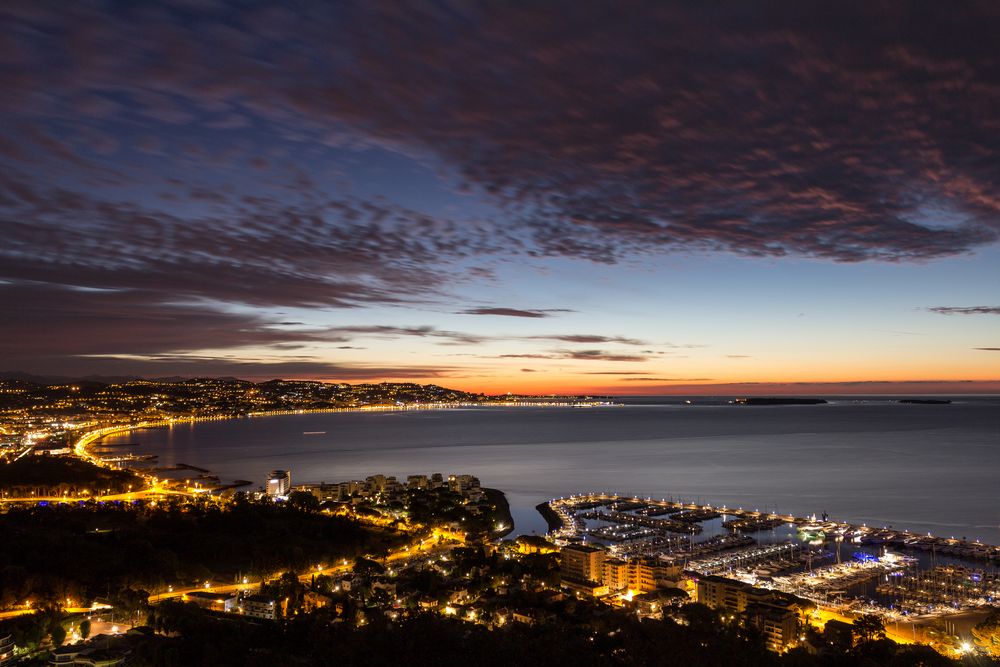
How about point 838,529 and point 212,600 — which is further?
point 838,529

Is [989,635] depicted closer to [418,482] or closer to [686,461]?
[418,482]

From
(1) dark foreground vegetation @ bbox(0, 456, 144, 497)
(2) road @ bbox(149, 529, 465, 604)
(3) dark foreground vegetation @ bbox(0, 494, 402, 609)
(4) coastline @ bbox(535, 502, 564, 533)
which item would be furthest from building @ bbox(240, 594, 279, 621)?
(1) dark foreground vegetation @ bbox(0, 456, 144, 497)

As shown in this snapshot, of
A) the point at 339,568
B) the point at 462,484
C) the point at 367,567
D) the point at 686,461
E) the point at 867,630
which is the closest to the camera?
the point at 867,630

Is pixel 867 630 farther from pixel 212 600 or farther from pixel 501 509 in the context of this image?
pixel 501 509

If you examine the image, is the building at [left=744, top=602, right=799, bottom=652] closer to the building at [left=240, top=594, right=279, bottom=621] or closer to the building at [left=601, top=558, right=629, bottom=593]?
the building at [left=601, top=558, right=629, bottom=593]

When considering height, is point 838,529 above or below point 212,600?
below

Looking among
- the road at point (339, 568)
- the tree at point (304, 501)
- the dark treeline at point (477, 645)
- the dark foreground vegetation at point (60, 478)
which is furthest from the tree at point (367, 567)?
the dark foreground vegetation at point (60, 478)

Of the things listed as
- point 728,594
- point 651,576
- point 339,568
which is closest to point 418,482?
point 339,568

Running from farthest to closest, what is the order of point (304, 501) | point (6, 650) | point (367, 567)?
point (304, 501) < point (367, 567) < point (6, 650)
